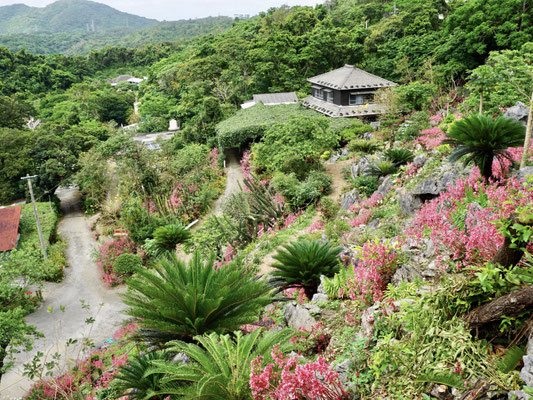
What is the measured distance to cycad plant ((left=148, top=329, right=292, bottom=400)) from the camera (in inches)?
137

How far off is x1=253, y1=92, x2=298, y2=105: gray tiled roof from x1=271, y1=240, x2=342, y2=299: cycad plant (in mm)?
24187

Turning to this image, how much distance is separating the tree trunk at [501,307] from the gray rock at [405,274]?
47.6 inches

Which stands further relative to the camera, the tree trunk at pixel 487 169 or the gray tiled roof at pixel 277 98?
the gray tiled roof at pixel 277 98

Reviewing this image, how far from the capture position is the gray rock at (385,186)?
1166cm

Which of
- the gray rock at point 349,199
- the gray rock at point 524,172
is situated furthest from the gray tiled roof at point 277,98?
the gray rock at point 524,172

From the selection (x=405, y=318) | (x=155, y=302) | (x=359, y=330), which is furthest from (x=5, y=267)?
(x=405, y=318)

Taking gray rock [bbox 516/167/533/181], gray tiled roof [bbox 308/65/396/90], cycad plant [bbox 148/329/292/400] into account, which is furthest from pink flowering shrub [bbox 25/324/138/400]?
gray tiled roof [bbox 308/65/396/90]

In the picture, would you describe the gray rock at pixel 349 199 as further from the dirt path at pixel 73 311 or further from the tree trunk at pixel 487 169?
the dirt path at pixel 73 311

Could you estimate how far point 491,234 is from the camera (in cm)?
357

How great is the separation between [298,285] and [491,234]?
409 cm

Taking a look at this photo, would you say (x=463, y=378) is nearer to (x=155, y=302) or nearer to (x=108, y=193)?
(x=155, y=302)

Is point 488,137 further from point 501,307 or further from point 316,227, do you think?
point 316,227

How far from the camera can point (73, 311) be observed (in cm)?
1367

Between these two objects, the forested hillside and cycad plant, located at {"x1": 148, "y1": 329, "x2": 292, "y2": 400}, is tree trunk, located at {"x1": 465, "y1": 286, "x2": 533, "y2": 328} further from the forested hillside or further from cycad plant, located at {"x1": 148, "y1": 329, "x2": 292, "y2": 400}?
cycad plant, located at {"x1": 148, "y1": 329, "x2": 292, "y2": 400}
